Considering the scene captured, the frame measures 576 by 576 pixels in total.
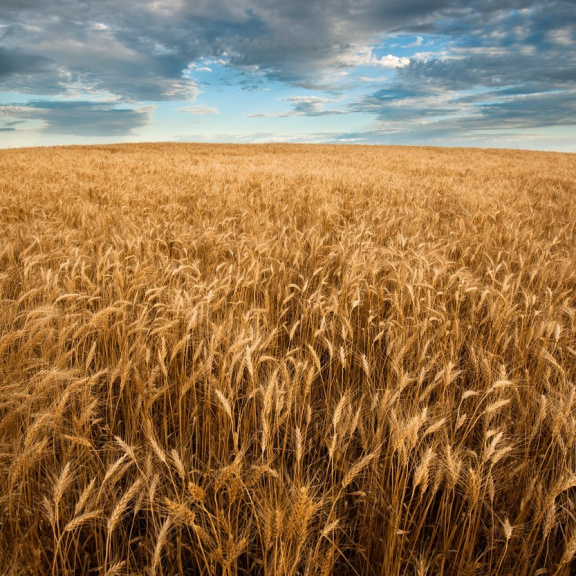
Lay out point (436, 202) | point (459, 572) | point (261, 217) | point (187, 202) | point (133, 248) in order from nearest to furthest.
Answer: point (459, 572), point (133, 248), point (261, 217), point (187, 202), point (436, 202)

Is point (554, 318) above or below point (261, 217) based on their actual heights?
below

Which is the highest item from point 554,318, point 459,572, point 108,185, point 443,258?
point 108,185

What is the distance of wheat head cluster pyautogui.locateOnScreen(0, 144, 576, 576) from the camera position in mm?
1130

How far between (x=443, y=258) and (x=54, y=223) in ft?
12.8

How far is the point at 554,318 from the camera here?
93.5 inches

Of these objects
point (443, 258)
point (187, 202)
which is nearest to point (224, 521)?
point (443, 258)

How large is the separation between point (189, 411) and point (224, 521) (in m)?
0.83

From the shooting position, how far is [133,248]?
10.8 ft

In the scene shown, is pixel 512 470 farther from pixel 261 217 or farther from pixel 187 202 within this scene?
pixel 187 202

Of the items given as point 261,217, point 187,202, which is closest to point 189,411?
point 261,217

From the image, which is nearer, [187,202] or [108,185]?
[187,202]

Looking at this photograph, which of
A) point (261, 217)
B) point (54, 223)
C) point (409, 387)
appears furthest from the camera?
point (261, 217)

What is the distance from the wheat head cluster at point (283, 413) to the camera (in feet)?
3.71

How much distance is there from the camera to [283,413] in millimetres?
1556
